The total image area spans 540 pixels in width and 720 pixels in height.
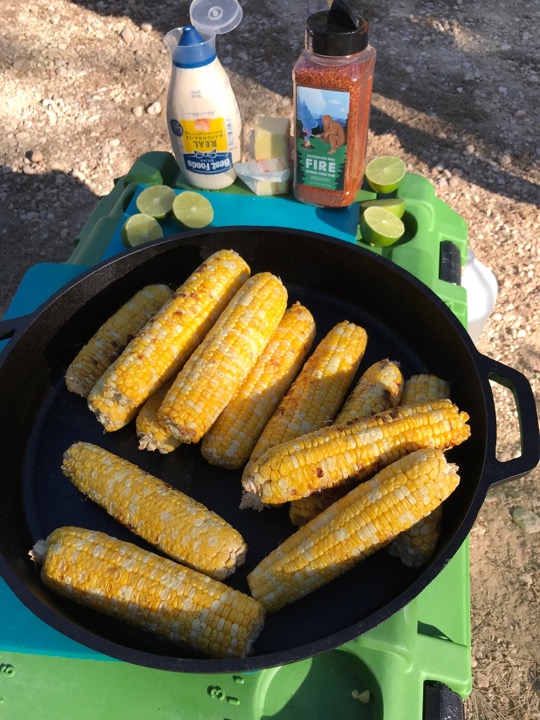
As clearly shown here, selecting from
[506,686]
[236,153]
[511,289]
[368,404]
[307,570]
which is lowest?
[506,686]

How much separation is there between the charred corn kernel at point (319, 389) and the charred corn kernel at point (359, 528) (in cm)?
37

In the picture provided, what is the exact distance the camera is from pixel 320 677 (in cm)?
197

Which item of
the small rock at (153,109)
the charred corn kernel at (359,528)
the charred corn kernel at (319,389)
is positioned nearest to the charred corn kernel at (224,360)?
the charred corn kernel at (319,389)

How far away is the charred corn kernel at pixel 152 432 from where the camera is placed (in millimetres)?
2166

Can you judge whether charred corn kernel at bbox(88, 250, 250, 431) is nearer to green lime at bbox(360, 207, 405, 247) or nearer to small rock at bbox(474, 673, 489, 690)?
green lime at bbox(360, 207, 405, 247)

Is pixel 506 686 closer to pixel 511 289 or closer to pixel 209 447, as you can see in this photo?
pixel 209 447

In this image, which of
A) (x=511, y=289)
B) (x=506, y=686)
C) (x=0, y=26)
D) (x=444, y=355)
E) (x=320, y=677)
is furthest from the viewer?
(x=0, y=26)

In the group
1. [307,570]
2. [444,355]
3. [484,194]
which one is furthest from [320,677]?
[484,194]

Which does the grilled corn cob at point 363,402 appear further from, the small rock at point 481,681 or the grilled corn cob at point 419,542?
the small rock at point 481,681

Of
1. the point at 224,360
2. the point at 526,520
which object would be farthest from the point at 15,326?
the point at 526,520

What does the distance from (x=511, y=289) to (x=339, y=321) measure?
7.54ft

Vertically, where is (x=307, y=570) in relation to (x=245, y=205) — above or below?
below

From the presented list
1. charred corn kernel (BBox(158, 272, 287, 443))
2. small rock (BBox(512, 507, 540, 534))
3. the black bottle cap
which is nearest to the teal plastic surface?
charred corn kernel (BBox(158, 272, 287, 443))

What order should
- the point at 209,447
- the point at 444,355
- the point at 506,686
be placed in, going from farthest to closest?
the point at 506,686, the point at 444,355, the point at 209,447
